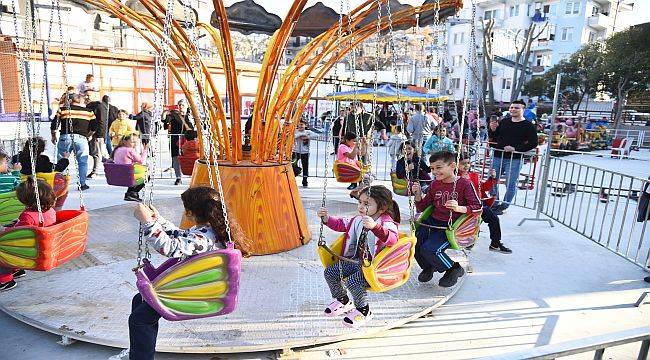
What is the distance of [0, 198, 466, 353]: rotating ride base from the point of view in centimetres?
286

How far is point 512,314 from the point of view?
3477 millimetres

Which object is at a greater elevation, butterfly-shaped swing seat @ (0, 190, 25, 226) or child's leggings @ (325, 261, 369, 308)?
butterfly-shaped swing seat @ (0, 190, 25, 226)

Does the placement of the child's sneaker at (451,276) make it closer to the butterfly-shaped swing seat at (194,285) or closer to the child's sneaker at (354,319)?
the child's sneaker at (354,319)

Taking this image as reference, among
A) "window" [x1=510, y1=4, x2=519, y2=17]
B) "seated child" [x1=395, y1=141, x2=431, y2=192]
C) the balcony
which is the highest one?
"window" [x1=510, y1=4, x2=519, y2=17]

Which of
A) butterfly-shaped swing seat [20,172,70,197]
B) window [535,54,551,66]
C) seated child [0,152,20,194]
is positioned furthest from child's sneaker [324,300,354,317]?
window [535,54,551,66]

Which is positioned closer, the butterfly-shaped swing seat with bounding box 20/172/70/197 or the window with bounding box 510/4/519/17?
the butterfly-shaped swing seat with bounding box 20/172/70/197

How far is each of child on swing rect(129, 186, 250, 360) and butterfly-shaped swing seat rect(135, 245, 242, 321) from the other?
0.11 m

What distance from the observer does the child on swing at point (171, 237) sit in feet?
7.15

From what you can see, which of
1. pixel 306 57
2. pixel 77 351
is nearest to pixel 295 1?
pixel 306 57

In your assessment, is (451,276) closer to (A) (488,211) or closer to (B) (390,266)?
(B) (390,266)

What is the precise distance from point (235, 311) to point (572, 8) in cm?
5071

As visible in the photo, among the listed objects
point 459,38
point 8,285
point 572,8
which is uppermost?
point 572,8

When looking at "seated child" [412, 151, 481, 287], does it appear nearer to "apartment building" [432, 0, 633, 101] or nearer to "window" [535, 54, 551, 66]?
"apartment building" [432, 0, 633, 101]

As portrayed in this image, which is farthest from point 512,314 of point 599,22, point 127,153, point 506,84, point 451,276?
point 599,22
